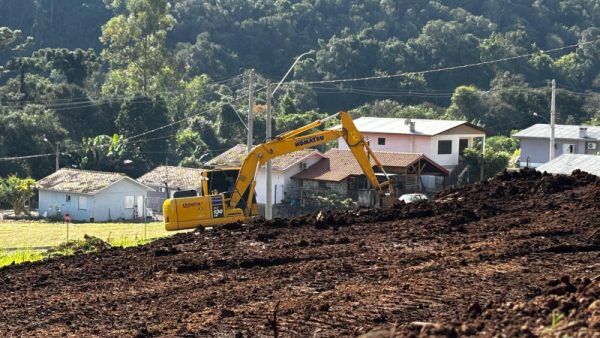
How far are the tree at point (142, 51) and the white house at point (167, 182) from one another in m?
20.6

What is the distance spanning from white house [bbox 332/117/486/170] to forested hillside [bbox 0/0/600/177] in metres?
10.8

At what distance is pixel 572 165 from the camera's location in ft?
152

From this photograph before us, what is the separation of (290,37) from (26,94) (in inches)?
1501

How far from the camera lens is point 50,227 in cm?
5622

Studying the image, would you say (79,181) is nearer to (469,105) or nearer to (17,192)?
(17,192)

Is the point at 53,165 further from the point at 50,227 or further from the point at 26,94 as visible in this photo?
the point at 50,227

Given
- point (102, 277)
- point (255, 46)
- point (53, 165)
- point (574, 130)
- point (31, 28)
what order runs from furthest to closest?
point (31, 28), point (255, 46), point (53, 165), point (574, 130), point (102, 277)

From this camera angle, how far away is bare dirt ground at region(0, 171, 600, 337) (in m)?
15.0

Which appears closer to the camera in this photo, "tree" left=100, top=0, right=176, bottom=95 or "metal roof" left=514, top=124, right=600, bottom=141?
"metal roof" left=514, top=124, right=600, bottom=141

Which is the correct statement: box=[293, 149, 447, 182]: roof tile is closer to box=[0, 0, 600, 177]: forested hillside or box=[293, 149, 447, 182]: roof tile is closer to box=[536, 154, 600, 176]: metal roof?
box=[536, 154, 600, 176]: metal roof

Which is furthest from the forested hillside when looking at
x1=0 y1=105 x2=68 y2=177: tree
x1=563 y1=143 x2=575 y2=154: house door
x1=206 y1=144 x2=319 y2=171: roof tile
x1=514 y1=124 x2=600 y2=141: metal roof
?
x1=206 y1=144 x2=319 y2=171: roof tile

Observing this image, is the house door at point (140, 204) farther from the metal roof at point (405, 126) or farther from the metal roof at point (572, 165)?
the metal roof at point (572, 165)

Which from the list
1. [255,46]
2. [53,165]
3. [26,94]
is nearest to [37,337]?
[53,165]

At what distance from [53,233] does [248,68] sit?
6385cm
